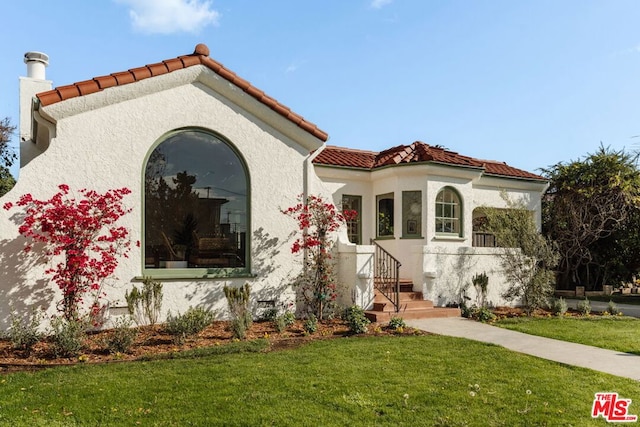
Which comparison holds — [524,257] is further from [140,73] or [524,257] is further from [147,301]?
[140,73]

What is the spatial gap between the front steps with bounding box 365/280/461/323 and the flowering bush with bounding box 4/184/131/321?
5.66 meters

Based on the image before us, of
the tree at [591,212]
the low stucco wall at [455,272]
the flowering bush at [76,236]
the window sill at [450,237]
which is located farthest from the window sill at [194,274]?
the tree at [591,212]

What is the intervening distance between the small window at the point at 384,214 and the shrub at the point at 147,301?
7085 millimetres

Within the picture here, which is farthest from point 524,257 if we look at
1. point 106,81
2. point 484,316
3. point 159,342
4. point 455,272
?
point 106,81

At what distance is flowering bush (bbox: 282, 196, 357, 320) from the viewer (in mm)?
10438

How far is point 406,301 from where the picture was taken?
37.7 feet

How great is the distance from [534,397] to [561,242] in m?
13.8

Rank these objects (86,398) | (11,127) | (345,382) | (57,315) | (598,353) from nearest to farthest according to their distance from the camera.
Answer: (86,398)
(345,382)
(598,353)
(57,315)
(11,127)

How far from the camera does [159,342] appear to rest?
812 cm

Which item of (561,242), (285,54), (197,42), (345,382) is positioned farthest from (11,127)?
(561,242)

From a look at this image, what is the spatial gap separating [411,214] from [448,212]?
1179 millimetres

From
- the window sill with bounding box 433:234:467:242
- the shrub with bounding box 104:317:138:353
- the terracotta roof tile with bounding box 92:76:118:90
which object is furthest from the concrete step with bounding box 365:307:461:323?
the terracotta roof tile with bounding box 92:76:118:90

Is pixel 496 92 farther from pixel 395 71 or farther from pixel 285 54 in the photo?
pixel 285 54

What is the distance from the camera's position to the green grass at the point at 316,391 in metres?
4.67
